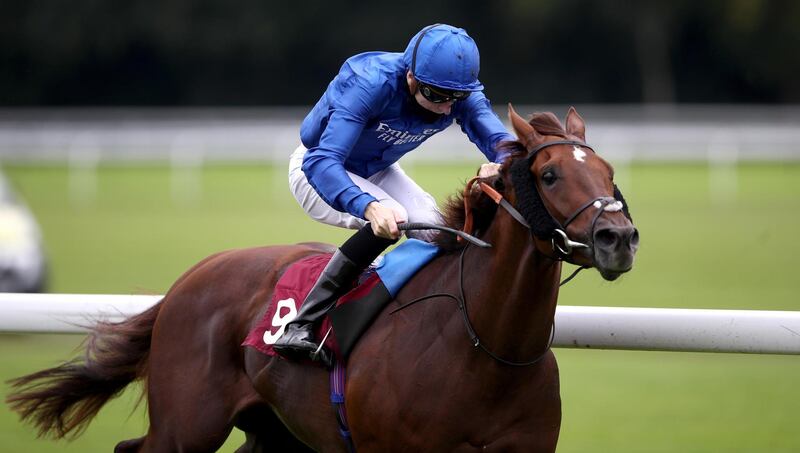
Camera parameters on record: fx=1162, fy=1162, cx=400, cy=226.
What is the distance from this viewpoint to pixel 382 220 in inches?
162

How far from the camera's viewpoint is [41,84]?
36.4 meters

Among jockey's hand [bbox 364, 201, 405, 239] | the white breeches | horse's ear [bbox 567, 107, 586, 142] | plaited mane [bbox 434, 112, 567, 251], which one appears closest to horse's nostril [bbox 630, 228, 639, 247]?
plaited mane [bbox 434, 112, 567, 251]

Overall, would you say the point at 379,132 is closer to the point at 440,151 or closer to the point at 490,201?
the point at 490,201

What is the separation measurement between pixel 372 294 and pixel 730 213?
1445cm

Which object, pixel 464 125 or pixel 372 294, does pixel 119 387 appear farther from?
pixel 464 125

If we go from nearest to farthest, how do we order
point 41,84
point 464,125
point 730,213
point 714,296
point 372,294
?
1. point 372,294
2. point 464,125
3. point 714,296
4. point 730,213
5. point 41,84

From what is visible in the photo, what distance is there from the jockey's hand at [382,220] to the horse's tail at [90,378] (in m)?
1.51

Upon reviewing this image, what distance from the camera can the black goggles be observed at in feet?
14.1

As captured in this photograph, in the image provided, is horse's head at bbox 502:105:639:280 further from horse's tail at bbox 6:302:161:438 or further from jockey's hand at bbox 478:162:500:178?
horse's tail at bbox 6:302:161:438

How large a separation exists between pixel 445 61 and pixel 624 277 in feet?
27.3

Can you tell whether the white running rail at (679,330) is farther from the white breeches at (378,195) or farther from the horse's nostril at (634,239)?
the horse's nostril at (634,239)

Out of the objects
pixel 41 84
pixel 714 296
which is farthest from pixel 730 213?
pixel 41 84

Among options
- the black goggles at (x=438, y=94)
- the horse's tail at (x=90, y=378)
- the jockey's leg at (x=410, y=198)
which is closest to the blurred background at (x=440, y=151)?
A: the horse's tail at (x=90, y=378)

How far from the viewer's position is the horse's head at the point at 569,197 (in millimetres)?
3531
